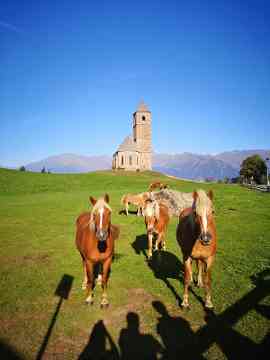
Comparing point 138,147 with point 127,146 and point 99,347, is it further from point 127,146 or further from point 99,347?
point 99,347

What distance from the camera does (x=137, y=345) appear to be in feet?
17.3

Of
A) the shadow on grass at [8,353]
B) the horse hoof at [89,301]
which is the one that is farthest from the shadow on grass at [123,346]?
the shadow on grass at [8,353]

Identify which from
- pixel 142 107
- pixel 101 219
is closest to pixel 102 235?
pixel 101 219

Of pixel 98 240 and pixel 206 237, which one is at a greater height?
pixel 206 237

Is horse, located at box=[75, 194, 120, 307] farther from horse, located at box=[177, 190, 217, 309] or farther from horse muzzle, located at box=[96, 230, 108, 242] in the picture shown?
horse, located at box=[177, 190, 217, 309]

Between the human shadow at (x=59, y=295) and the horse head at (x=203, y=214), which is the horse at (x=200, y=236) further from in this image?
the human shadow at (x=59, y=295)

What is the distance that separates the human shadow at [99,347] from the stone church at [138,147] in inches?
3556

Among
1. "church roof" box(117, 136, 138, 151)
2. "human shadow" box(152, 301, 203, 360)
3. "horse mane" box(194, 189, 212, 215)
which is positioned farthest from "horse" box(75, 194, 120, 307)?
"church roof" box(117, 136, 138, 151)

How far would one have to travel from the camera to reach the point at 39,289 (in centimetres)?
793

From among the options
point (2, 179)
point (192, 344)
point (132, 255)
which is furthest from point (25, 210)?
point (2, 179)

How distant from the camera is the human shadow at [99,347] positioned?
498cm

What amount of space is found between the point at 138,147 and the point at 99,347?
354 feet

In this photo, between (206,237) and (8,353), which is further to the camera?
(206,237)

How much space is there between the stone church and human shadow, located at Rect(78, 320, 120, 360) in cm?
9031
